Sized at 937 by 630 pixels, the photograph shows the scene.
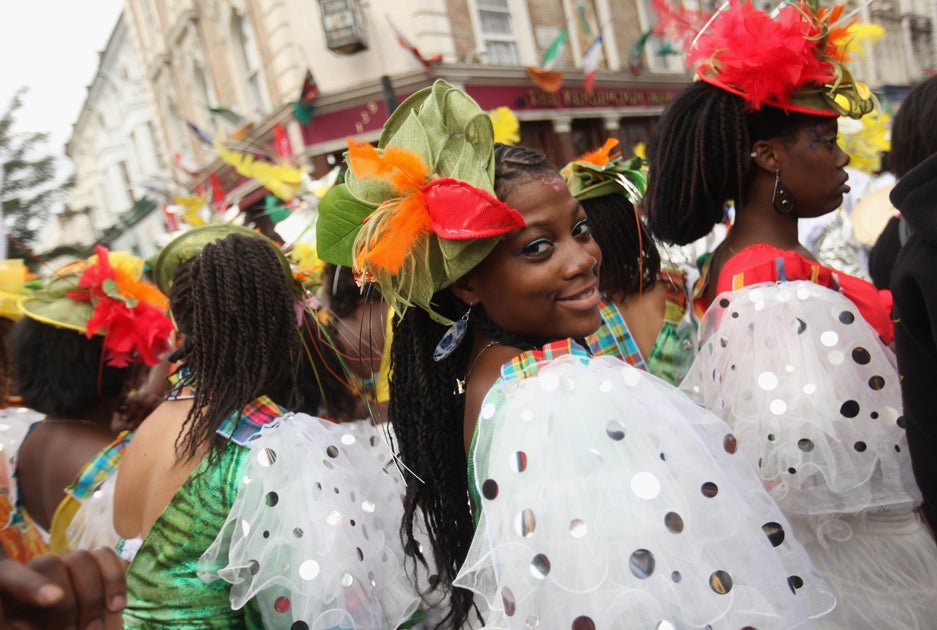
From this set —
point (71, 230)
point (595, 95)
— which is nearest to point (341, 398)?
point (595, 95)

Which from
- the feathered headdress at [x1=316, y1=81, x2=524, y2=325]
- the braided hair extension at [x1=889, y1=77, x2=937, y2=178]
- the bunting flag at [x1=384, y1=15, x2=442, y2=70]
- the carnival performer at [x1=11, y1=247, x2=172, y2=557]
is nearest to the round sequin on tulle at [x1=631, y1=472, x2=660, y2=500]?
the feathered headdress at [x1=316, y1=81, x2=524, y2=325]

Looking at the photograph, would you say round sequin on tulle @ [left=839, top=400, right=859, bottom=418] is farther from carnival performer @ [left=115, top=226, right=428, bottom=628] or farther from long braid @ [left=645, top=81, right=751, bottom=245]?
carnival performer @ [left=115, top=226, right=428, bottom=628]

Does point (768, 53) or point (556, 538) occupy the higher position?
point (768, 53)

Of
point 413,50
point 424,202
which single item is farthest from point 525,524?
point 413,50

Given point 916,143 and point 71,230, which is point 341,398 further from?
point 71,230

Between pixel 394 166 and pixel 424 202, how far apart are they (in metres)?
0.11

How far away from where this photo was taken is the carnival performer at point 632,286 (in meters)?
2.30

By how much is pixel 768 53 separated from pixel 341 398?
1.85m

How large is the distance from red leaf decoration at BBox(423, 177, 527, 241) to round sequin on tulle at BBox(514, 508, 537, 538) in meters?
0.54

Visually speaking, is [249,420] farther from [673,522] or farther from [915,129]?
[915,129]

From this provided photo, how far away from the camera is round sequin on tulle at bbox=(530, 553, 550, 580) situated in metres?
1.14

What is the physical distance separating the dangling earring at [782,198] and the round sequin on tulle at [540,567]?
1486mm

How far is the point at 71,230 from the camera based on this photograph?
27297mm

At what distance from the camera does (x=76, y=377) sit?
2871 mm
